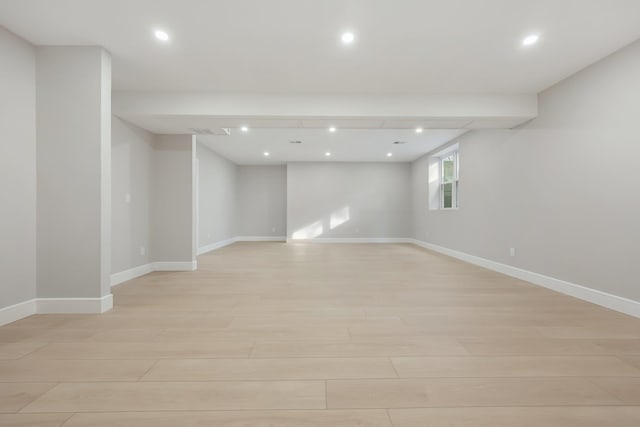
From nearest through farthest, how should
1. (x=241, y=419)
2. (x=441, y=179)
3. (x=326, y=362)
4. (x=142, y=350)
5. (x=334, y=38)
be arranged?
1. (x=241, y=419)
2. (x=326, y=362)
3. (x=142, y=350)
4. (x=334, y=38)
5. (x=441, y=179)

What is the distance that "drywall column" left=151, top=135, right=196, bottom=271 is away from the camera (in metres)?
5.11

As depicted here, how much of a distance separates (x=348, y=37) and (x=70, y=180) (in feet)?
9.64

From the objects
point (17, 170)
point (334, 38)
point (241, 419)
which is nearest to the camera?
point (241, 419)

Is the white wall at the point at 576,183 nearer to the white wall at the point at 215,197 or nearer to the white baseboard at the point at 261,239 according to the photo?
the white wall at the point at 215,197

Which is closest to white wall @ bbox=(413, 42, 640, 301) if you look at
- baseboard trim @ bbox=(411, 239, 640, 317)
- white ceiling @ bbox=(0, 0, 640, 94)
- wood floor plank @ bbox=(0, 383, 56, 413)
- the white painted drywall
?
baseboard trim @ bbox=(411, 239, 640, 317)

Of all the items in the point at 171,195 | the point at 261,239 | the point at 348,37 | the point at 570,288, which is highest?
the point at 348,37

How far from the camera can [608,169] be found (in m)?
3.11

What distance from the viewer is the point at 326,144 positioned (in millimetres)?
7352

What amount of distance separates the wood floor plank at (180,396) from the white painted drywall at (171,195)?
3.71 metres

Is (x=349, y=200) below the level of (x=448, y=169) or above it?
below

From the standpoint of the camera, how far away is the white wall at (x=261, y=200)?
1062 cm

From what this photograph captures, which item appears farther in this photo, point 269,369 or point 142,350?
point 142,350

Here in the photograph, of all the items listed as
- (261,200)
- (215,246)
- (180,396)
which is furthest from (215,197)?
(180,396)

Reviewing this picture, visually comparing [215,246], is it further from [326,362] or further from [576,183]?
[576,183]
